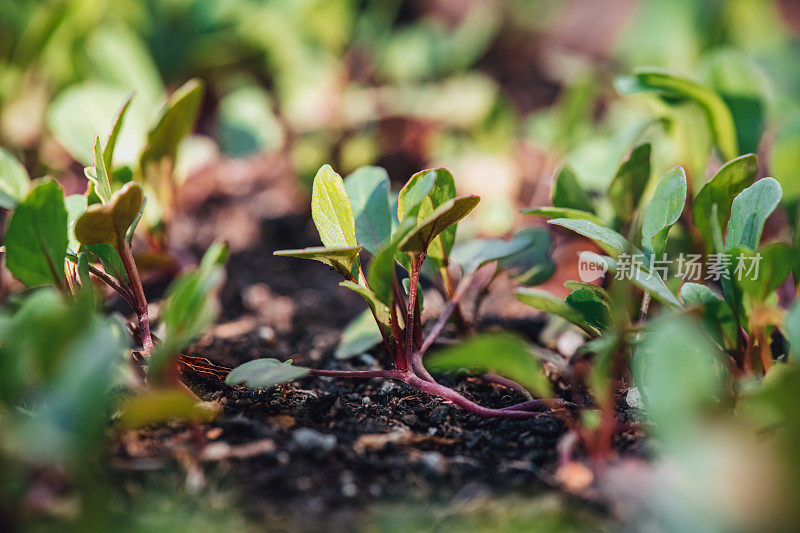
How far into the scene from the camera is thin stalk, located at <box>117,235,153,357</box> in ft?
2.43

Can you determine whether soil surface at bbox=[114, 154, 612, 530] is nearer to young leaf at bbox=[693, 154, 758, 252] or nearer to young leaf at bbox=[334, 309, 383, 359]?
young leaf at bbox=[334, 309, 383, 359]

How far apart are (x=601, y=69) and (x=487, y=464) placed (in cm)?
155

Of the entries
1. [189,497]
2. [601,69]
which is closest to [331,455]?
[189,497]

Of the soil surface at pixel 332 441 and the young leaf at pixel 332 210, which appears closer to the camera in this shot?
the soil surface at pixel 332 441

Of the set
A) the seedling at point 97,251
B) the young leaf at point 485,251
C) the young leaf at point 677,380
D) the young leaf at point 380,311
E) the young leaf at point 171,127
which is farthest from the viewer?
the young leaf at point 171,127

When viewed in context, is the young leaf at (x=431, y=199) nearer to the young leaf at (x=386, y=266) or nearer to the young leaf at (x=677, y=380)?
the young leaf at (x=386, y=266)

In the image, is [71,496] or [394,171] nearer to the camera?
[71,496]

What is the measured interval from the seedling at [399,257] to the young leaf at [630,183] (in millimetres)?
200

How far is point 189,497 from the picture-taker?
1.93 feet

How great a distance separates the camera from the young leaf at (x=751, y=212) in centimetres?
68

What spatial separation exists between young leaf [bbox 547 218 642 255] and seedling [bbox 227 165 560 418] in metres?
0.10

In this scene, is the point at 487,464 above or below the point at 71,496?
above

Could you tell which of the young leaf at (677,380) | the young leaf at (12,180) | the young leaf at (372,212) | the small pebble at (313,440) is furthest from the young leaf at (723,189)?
the young leaf at (12,180)

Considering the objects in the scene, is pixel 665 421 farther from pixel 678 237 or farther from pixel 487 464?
pixel 678 237
